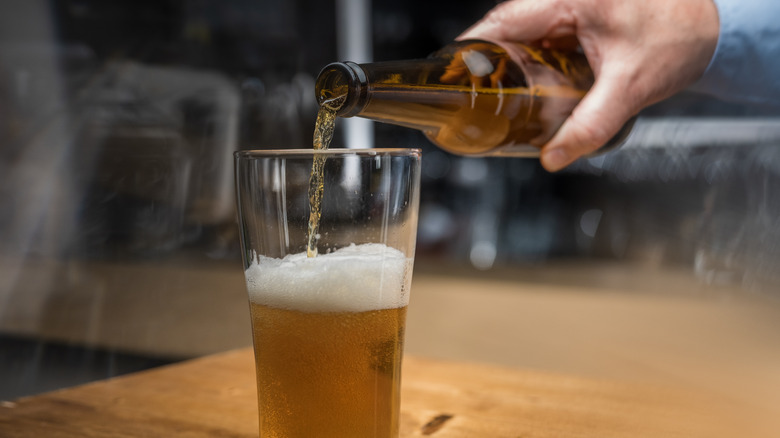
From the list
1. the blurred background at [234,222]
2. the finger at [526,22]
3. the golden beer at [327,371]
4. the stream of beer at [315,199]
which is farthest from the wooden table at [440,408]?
the blurred background at [234,222]

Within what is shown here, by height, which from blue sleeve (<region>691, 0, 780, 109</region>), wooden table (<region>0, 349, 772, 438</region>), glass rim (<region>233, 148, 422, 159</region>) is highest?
blue sleeve (<region>691, 0, 780, 109</region>)

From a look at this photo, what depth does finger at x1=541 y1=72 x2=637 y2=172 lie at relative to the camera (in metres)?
0.86

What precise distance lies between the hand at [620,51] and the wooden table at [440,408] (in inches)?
11.0

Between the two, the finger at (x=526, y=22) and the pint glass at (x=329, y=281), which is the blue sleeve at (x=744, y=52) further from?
the pint glass at (x=329, y=281)

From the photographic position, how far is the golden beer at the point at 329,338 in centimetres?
59

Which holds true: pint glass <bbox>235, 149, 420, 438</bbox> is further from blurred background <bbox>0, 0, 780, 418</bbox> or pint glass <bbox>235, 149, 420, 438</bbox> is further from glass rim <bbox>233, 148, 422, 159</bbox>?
blurred background <bbox>0, 0, 780, 418</bbox>

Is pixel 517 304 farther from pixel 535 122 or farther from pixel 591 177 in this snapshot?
pixel 591 177

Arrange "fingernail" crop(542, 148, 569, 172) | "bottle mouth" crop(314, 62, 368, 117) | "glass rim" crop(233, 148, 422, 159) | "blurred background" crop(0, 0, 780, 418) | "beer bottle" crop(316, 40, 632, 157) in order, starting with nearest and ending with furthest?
1. "glass rim" crop(233, 148, 422, 159)
2. "bottle mouth" crop(314, 62, 368, 117)
3. "beer bottle" crop(316, 40, 632, 157)
4. "fingernail" crop(542, 148, 569, 172)
5. "blurred background" crop(0, 0, 780, 418)

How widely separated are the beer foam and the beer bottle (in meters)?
0.20

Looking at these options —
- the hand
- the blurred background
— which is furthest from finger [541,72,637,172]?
the blurred background

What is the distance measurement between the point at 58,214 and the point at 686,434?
3.55ft

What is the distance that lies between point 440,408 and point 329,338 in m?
0.25

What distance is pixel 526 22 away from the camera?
95 cm

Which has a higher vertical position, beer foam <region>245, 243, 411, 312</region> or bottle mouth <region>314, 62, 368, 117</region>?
bottle mouth <region>314, 62, 368, 117</region>
